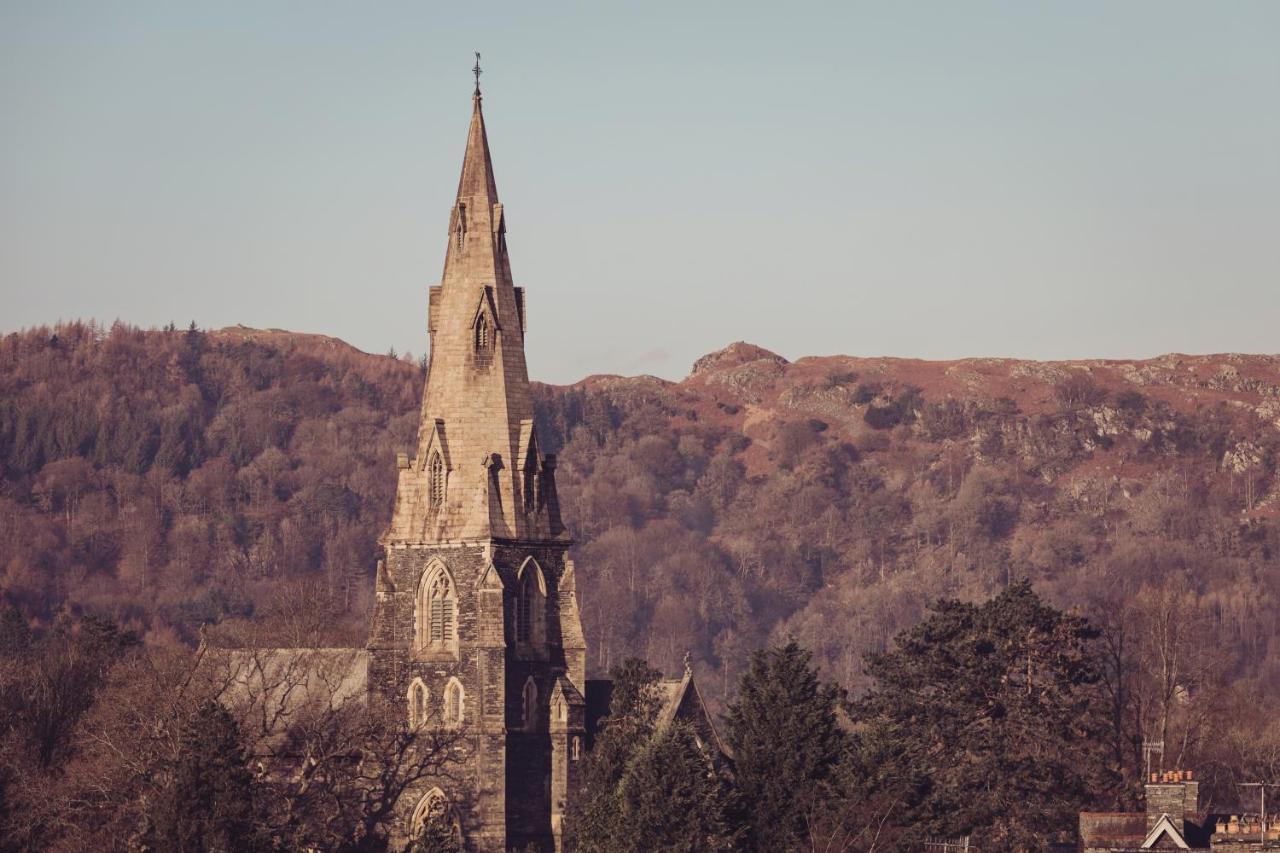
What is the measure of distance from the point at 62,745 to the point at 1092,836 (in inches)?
1216

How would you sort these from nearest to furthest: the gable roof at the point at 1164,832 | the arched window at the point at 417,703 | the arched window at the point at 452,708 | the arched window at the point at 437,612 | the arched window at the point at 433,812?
the gable roof at the point at 1164,832
the arched window at the point at 433,812
the arched window at the point at 452,708
the arched window at the point at 417,703
the arched window at the point at 437,612

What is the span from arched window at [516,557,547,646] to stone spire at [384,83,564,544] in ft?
3.61

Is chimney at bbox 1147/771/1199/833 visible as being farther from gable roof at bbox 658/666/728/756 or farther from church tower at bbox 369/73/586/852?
church tower at bbox 369/73/586/852

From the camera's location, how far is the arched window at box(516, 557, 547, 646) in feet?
276

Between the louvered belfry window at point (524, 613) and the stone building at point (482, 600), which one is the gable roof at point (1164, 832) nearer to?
the stone building at point (482, 600)

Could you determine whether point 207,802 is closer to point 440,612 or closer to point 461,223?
point 440,612

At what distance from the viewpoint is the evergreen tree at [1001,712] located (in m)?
82.7

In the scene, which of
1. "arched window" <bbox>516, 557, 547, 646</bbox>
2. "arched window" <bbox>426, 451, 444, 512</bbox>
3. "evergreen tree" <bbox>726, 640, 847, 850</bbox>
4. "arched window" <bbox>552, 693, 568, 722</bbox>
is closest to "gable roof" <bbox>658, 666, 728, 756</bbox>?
"arched window" <bbox>552, 693, 568, 722</bbox>

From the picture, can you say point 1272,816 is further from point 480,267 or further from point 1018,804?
point 480,267

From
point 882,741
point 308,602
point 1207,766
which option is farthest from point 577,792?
point 308,602

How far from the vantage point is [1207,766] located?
10512cm

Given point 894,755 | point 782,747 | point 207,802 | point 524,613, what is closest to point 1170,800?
point 894,755

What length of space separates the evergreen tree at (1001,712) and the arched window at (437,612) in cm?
1304

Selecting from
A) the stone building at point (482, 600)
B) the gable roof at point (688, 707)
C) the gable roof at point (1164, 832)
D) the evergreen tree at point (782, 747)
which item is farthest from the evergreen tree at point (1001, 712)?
the gable roof at point (1164, 832)
